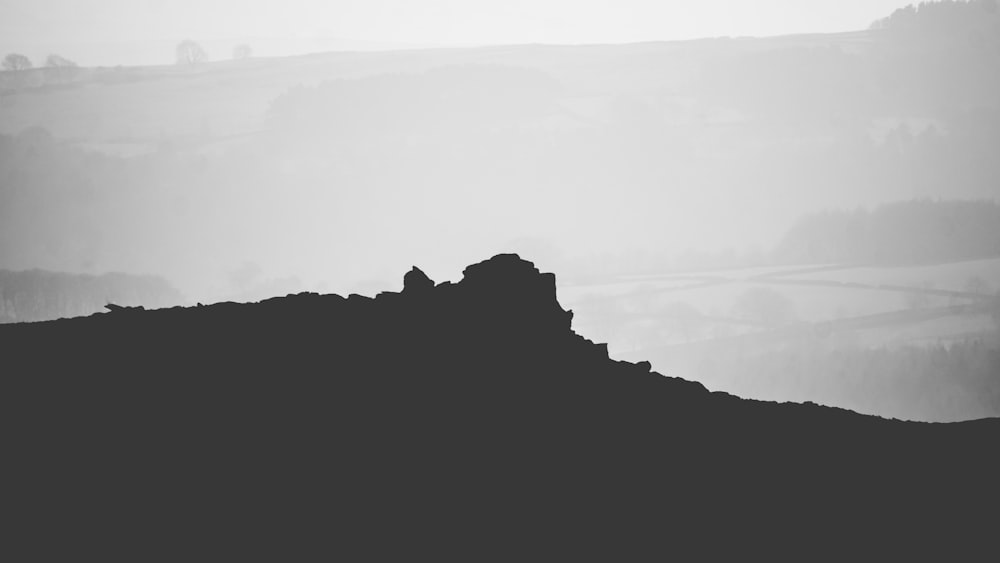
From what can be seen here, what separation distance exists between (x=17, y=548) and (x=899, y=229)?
142523mm

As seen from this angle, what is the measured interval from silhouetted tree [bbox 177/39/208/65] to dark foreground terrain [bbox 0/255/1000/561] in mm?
174830

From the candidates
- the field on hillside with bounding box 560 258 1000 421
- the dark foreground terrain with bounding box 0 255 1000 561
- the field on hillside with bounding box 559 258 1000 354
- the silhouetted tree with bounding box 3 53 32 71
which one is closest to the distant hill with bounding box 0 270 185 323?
the silhouetted tree with bounding box 3 53 32 71

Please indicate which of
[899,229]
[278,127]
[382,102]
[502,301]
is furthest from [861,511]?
[382,102]

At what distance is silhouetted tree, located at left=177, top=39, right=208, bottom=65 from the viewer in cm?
18049

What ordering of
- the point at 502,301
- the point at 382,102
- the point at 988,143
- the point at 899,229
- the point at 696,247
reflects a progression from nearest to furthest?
the point at 502,301 < the point at 899,229 < the point at 696,247 < the point at 988,143 < the point at 382,102

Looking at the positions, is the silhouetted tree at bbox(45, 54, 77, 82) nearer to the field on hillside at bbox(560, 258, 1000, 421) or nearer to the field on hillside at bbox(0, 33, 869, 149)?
the field on hillside at bbox(0, 33, 869, 149)

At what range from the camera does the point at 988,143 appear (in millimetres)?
158750

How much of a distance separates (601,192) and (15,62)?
11753 centimetres

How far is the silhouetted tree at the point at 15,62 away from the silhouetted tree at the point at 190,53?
37015 millimetres

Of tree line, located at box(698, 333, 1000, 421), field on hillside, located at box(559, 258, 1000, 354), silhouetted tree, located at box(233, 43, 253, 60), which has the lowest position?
tree line, located at box(698, 333, 1000, 421)

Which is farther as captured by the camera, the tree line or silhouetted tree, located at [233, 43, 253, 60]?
silhouetted tree, located at [233, 43, 253, 60]

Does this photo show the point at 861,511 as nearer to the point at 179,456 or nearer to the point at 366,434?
the point at 366,434

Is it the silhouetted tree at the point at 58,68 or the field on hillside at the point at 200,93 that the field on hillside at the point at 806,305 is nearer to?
the field on hillside at the point at 200,93

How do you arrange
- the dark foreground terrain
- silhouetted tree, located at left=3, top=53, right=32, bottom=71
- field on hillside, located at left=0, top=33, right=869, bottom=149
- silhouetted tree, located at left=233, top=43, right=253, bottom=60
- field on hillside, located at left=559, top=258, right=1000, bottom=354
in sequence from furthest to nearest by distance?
silhouetted tree, located at left=233, top=43, right=253, bottom=60
silhouetted tree, located at left=3, top=53, right=32, bottom=71
field on hillside, located at left=0, top=33, right=869, bottom=149
field on hillside, located at left=559, top=258, right=1000, bottom=354
the dark foreground terrain
